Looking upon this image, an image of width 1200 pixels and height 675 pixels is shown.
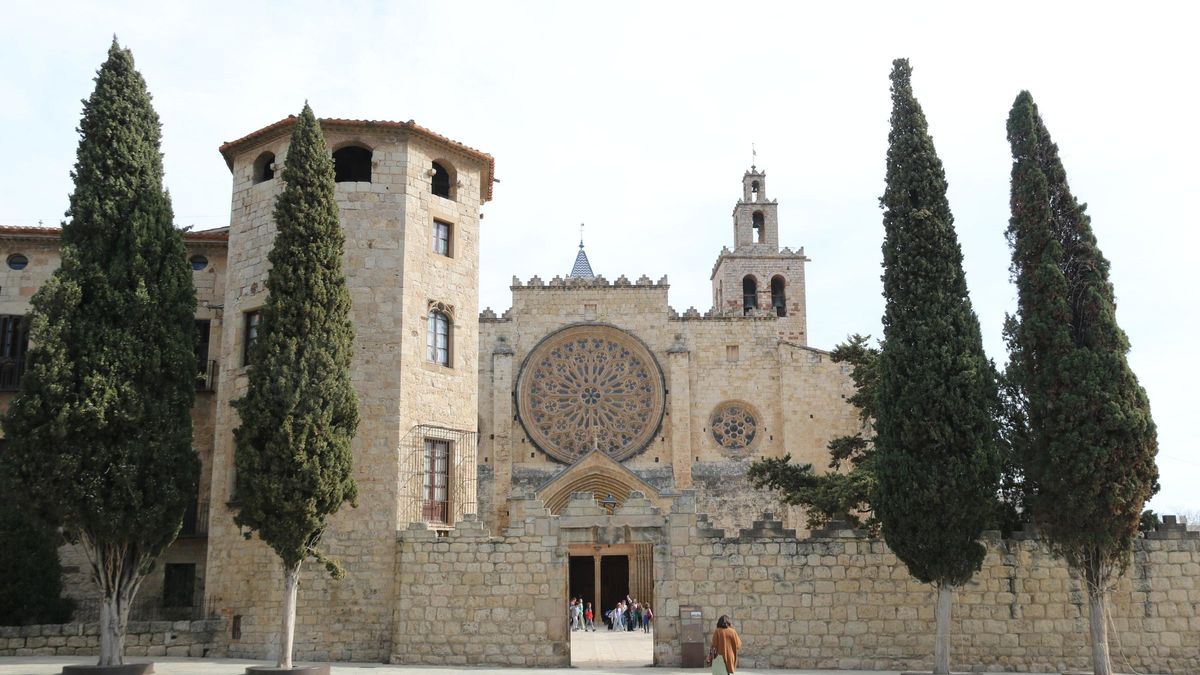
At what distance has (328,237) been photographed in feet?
51.0

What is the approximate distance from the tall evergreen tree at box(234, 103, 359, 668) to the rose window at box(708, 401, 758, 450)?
19846mm

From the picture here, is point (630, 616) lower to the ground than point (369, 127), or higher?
lower

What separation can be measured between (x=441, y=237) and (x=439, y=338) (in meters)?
1.93

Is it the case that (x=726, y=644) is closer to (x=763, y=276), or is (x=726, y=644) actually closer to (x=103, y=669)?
(x=103, y=669)

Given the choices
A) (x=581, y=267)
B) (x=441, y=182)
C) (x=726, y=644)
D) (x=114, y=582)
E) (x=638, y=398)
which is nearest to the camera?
(x=726, y=644)

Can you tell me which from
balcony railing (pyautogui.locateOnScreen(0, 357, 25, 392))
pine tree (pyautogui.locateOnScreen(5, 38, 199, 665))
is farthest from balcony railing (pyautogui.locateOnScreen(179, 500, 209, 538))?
pine tree (pyautogui.locateOnScreen(5, 38, 199, 665))

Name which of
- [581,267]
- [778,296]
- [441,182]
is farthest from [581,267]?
[441,182]

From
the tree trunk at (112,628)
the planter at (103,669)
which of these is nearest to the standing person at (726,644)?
the planter at (103,669)

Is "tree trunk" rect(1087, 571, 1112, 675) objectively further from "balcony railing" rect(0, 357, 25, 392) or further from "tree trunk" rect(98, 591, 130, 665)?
"balcony railing" rect(0, 357, 25, 392)

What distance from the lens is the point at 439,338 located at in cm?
1864

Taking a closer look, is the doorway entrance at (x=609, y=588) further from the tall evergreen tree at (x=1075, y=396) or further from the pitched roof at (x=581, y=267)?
the pitched roof at (x=581, y=267)

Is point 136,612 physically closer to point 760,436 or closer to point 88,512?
point 88,512

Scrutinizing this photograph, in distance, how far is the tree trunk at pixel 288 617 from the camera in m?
14.1

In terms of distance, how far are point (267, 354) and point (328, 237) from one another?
199 cm
